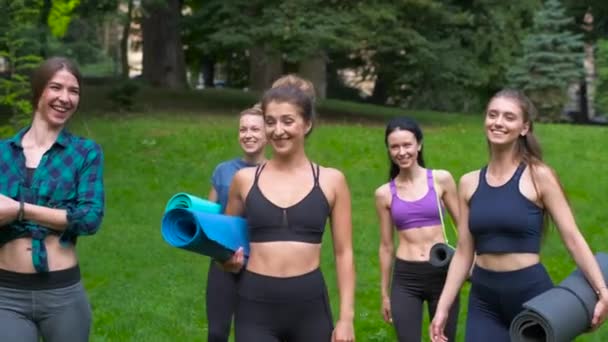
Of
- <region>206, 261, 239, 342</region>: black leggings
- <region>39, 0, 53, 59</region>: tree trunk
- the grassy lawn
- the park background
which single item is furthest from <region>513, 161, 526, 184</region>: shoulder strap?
<region>39, 0, 53, 59</region>: tree trunk

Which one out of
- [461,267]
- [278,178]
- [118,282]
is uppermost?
[278,178]

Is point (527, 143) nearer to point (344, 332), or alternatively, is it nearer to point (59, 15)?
point (344, 332)

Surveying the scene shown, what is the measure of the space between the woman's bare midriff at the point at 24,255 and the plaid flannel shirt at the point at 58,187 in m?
0.03

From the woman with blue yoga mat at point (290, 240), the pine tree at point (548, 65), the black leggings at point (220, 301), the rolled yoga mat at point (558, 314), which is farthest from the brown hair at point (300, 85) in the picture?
the pine tree at point (548, 65)

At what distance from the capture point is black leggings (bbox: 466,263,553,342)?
5375 mm

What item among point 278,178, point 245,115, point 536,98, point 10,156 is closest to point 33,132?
point 10,156

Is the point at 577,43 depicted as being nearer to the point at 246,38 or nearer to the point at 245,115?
the point at 246,38

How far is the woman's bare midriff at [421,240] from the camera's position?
7.00m

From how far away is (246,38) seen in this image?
2108 cm

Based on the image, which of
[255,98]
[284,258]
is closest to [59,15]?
[255,98]

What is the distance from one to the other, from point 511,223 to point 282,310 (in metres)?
1.23

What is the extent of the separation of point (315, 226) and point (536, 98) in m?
25.0

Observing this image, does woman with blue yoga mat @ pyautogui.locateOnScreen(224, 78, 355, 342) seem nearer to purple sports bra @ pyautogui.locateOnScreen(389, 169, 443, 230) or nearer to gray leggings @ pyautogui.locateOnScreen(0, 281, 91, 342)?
gray leggings @ pyautogui.locateOnScreen(0, 281, 91, 342)

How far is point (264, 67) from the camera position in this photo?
86.2 ft
